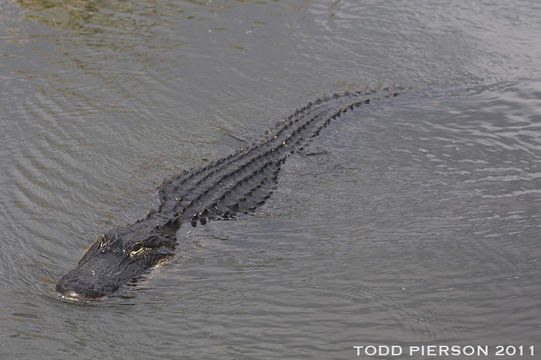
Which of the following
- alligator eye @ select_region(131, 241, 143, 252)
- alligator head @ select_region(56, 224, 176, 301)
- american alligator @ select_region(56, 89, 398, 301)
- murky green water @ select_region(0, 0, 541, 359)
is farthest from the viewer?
alligator eye @ select_region(131, 241, 143, 252)

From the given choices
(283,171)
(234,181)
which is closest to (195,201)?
(234,181)

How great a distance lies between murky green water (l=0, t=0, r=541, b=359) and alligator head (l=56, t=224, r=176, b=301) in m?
0.13

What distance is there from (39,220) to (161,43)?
559 cm

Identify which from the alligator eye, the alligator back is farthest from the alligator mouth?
the alligator back

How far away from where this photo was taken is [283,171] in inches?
322

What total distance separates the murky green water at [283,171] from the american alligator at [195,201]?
0.16 meters

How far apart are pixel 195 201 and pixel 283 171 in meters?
1.57

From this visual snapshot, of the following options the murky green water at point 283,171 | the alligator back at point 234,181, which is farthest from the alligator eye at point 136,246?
the alligator back at point 234,181

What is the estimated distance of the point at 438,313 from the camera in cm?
534

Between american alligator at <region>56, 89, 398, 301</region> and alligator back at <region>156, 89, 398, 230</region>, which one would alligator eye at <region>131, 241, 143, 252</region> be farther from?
alligator back at <region>156, 89, 398, 230</region>

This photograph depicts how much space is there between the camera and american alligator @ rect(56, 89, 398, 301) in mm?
5656

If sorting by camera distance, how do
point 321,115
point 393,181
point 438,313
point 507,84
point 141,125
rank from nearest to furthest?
point 438,313 → point 393,181 → point 141,125 → point 321,115 → point 507,84

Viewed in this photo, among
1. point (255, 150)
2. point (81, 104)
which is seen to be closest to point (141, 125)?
point (81, 104)

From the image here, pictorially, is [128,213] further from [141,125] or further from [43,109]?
[43,109]
